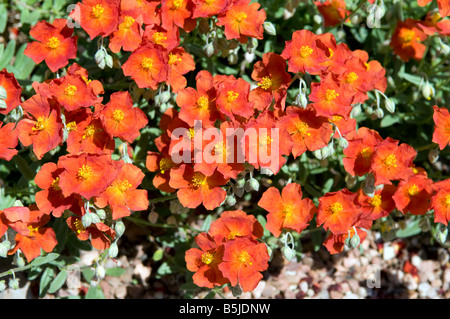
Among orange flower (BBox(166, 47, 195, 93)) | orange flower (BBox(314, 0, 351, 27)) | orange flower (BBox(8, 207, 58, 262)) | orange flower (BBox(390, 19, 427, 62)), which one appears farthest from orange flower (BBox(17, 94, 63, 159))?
orange flower (BBox(390, 19, 427, 62))

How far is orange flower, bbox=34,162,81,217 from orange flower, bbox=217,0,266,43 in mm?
1245

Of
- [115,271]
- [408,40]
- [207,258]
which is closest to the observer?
[207,258]

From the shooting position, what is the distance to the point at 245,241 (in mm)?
2896

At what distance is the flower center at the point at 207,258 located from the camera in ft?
9.79

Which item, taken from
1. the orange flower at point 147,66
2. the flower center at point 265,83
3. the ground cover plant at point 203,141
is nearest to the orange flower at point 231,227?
the ground cover plant at point 203,141

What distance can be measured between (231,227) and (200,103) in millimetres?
716

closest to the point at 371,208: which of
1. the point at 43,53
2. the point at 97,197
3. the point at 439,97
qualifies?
the point at 439,97

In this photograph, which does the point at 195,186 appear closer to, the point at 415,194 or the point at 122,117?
the point at 122,117

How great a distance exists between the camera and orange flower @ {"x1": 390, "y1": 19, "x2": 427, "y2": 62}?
3761 mm

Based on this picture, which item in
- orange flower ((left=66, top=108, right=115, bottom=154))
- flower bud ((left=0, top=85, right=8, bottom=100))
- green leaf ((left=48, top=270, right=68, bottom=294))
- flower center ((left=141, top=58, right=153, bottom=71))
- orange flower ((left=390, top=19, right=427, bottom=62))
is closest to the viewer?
flower bud ((left=0, top=85, right=8, bottom=100))

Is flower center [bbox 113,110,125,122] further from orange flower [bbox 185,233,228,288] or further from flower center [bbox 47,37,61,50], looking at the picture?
orange flower [bbox 185,233,228,288]

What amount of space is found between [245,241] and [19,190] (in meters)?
1.55

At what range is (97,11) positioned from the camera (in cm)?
304

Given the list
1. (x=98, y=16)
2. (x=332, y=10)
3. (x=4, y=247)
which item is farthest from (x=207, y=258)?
(x=332, y=10)
